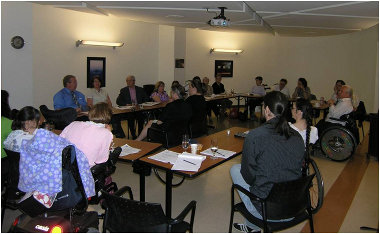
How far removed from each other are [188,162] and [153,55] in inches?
295

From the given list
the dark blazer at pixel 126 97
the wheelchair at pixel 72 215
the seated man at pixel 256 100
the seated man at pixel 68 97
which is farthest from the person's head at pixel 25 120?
the seated man at pixel 256 100

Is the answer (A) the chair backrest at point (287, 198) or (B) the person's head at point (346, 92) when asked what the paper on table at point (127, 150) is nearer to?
(A) the chair backrest at point (287, 198)

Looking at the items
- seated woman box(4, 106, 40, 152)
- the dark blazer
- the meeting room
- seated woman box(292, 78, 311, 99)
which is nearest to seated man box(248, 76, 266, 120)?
the meeting room

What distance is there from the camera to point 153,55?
1023 centimetres

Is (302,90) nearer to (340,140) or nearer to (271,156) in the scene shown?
(340,140)

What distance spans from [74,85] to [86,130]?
308 cm

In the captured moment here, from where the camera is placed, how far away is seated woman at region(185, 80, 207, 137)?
5.85 m

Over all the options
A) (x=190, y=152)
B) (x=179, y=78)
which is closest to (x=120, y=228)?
(x=190, y=152)

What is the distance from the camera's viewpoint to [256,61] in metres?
13.0

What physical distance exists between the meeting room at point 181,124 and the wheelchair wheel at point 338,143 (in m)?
0.02

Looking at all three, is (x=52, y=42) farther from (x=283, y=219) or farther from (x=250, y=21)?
(x=283, y=219)

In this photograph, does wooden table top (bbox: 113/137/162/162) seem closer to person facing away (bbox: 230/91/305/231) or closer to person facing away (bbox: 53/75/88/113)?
person facing away (bbox: 230/91/305/231)

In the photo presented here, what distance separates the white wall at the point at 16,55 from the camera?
238 inches

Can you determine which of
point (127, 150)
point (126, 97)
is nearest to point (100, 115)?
point (127, 150)
